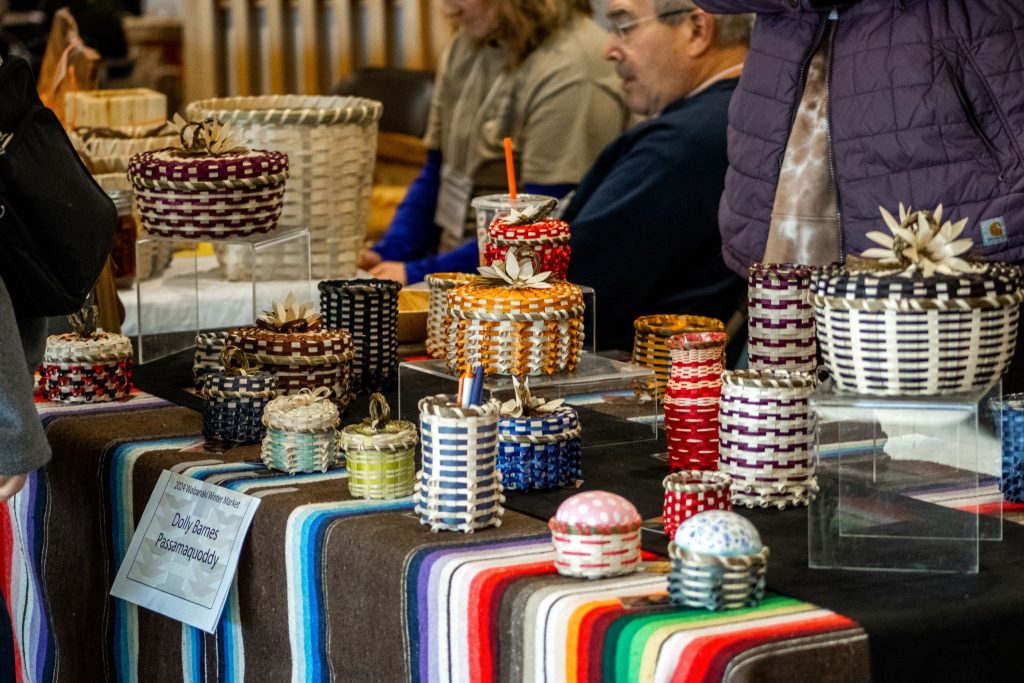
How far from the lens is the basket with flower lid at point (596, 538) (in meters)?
1.31

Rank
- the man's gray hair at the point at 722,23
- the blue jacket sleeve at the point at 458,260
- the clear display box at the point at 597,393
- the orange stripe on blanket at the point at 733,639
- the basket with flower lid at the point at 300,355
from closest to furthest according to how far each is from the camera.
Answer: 1. the orange stripe on blanket at the point at 733,639
2. the clear display box at the point at 597,393
3. the basket with flower lid at the point at 300,355
4. the man's gray hair at the point at 722,23
5. the blue jacket sleeve at the point at 458,260

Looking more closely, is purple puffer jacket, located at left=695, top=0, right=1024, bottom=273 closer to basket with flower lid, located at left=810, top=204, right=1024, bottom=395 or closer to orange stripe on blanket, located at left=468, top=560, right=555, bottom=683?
basket with flower lid, located at left=810, top=204, right=1024, bottom=395

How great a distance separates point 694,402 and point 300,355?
0.54 m

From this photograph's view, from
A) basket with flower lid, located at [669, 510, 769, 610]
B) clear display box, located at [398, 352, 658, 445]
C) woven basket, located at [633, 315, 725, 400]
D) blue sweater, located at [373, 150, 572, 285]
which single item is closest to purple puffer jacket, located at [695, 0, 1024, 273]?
woven basket, located at [633, 315, 725, 400]

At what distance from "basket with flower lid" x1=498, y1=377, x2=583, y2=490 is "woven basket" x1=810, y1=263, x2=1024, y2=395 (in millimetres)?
322

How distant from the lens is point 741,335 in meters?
2.73

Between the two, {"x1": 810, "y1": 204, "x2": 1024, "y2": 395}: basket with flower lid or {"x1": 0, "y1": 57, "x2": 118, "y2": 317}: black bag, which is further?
{"x1": 0, "y1": 57, "x2": 118, "y2": 317}: black bag

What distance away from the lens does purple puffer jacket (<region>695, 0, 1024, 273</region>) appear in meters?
1.85

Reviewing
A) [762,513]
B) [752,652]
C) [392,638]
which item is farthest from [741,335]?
[752,652]

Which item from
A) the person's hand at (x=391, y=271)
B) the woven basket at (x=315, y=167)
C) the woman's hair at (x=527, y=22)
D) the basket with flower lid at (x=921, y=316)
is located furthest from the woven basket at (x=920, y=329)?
the woman's hair at (x=527, y=22)

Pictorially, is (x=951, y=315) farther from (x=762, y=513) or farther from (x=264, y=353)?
(x=264, y=353)

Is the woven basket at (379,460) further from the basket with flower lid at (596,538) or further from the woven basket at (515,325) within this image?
the basket with flower lid at (596,538)

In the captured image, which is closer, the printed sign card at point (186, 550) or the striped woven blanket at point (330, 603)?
the striped woven blanket at point (330, 603)

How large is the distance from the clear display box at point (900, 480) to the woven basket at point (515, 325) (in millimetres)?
380
